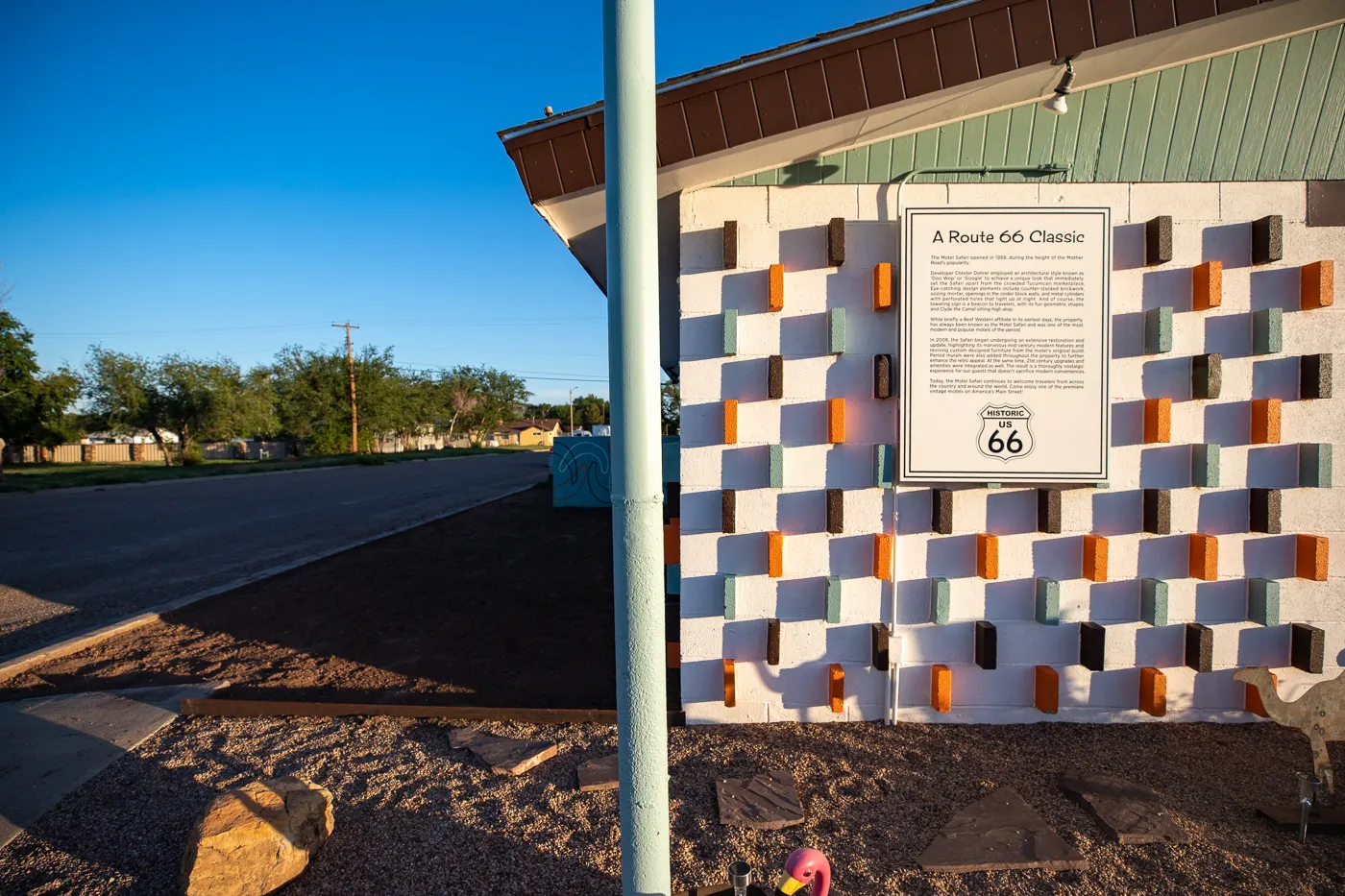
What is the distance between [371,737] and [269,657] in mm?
2182

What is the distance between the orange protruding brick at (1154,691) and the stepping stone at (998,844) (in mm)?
1336

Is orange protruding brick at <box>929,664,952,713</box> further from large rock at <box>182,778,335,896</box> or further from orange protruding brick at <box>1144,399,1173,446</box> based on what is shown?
large rock at <box>182,778,335,896</box>

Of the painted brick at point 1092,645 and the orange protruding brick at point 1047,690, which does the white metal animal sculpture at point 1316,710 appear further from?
the orange protruding brick at point 1047,690

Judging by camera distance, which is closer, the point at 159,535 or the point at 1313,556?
the point at 1313,556

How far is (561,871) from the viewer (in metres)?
2.51

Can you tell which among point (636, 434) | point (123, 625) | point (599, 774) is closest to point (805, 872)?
point (636, 434)

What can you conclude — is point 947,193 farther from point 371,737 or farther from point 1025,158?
point 371,737

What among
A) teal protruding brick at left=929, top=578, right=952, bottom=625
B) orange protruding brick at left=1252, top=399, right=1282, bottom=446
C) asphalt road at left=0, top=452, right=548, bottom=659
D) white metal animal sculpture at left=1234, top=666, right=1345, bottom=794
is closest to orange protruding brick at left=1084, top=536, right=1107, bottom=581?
teal protruding brick at left=929, top=578, right=952, bottom=625

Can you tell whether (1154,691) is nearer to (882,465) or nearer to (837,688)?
(837,688)

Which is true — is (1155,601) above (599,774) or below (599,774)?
above

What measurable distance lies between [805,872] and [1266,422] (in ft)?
11.9

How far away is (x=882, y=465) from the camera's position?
3623 mm

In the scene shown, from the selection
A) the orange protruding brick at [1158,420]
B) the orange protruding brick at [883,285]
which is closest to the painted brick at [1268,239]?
the orange protruding brick at [1158,420]

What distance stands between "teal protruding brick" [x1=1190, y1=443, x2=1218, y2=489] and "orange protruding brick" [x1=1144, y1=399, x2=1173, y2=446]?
0.18m
